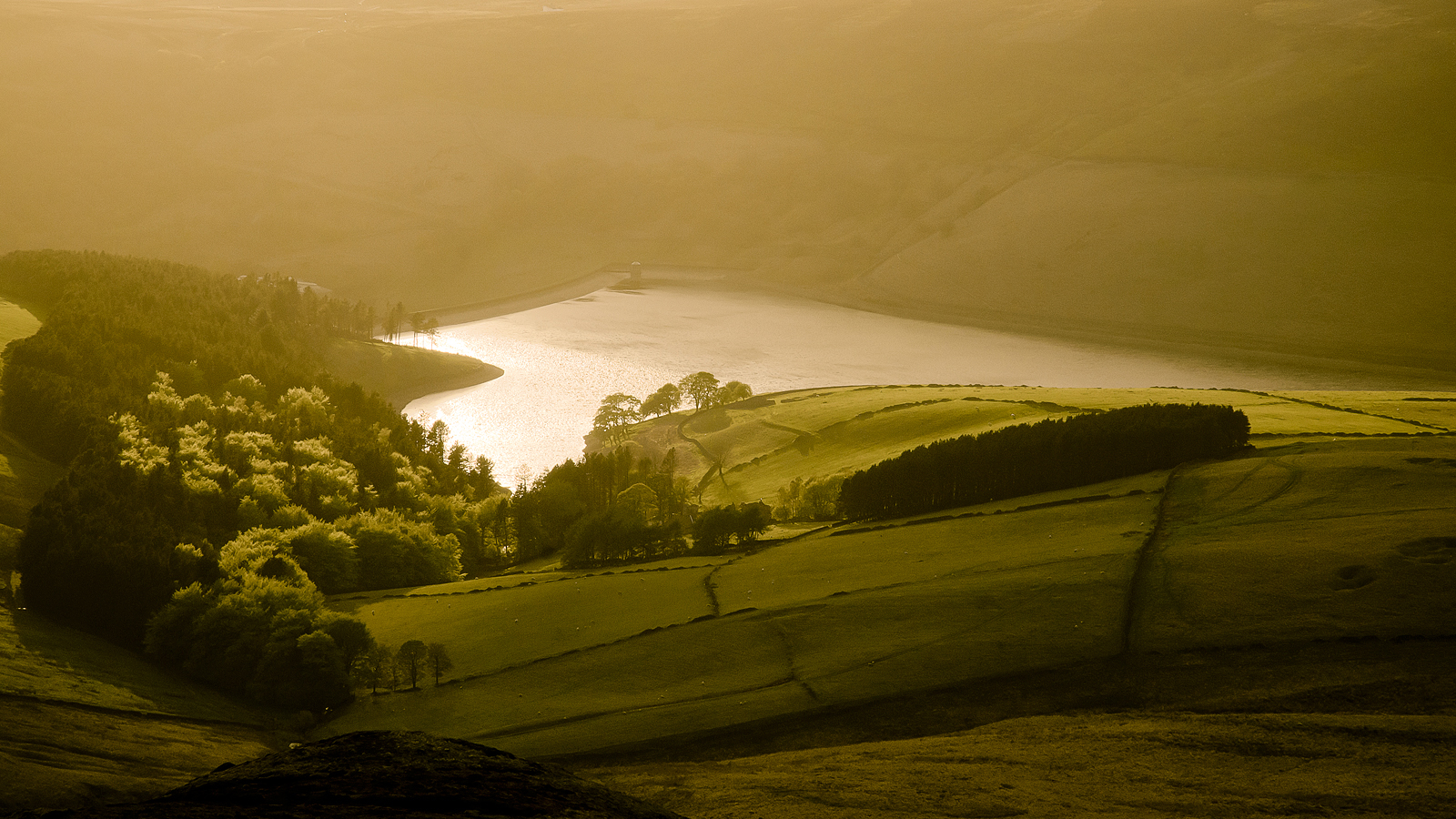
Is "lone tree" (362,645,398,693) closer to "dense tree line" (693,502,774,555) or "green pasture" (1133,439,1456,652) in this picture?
"dense tree line" (693,502,774,555)

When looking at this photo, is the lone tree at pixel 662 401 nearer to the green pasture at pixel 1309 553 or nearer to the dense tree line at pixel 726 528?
the dense tree line at pixel 726 528

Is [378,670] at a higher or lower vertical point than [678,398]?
lower

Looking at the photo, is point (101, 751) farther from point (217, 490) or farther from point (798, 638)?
point (217, 490)

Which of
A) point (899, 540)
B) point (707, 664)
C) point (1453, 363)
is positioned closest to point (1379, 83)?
point (1453, 363)

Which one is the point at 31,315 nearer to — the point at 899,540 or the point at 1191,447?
the point at 899,540

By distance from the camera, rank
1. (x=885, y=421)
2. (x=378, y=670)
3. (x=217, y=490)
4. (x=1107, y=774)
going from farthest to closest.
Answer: (x=885, y=421) → (x=217, y=490) → (x=378, y=670) → (x=1107, y=774)

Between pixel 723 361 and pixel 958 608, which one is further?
pixel 723 361

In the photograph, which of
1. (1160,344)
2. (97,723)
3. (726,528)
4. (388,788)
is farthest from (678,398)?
(388,788)

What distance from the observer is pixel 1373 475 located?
157 ft

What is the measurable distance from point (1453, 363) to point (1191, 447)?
106959 mm

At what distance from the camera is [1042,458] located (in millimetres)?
59562

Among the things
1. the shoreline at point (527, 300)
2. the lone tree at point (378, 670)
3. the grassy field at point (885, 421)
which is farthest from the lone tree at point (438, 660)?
the shoreline at point (527, 300)

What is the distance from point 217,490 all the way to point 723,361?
82.8 m

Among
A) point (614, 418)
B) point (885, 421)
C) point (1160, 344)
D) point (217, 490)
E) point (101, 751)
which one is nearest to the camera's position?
point (101, 751)
